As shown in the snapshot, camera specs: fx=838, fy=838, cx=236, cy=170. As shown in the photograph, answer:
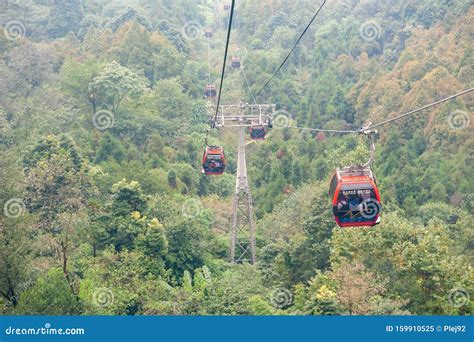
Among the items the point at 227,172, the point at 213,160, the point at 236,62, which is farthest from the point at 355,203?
the point at 236,62

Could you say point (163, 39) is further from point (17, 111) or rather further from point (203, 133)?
point (17, 111)

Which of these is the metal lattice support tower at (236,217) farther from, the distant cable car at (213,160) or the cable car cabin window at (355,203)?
the cable car cabin window at (355,203)

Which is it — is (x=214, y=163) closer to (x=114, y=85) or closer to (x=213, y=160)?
(x=213, y=160)

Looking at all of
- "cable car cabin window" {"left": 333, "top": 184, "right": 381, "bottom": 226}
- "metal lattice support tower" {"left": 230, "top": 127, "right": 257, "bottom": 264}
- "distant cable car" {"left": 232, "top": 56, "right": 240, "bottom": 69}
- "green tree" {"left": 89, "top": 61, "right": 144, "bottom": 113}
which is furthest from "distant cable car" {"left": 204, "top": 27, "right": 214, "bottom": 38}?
"cable car cabin window" {"left": 333, "top": 184, "right": 381, "bottom": 226}

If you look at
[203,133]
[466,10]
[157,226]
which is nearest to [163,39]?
[203,133]

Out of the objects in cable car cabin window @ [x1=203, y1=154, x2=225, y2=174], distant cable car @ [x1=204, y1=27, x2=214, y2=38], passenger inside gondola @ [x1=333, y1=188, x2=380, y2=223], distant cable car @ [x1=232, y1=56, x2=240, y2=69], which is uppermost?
distant cable car @ [x1=204, y1=27, x2=214, y2=38]

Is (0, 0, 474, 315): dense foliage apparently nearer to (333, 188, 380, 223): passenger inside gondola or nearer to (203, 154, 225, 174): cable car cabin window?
(203, 154, 225, 174): cable car cabin window

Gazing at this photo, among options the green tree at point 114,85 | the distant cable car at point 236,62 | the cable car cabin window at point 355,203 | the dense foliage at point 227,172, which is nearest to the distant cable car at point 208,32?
the dense foliage at point 227,172

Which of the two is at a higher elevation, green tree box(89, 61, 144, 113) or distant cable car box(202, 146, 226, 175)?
green tree box(89, 61, 144, 113)
